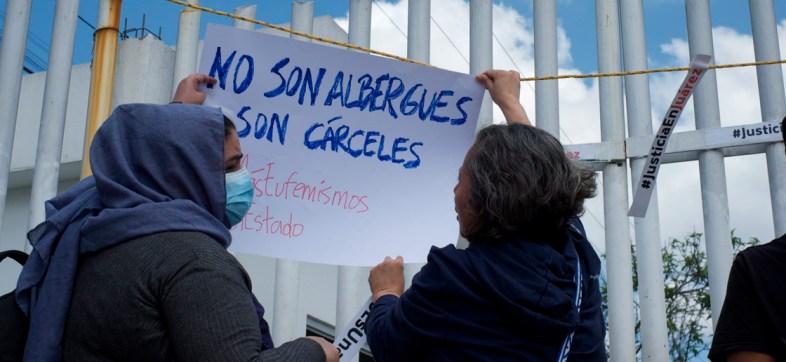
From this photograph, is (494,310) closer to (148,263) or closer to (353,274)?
(148,263)

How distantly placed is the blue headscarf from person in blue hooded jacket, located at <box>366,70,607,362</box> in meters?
0.38

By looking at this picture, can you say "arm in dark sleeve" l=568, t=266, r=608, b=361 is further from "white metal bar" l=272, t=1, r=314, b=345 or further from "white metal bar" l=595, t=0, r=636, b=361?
"white metal bar" l=272, t=1, r=314, b=345

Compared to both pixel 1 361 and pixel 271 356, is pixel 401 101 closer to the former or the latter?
pixel 271 356

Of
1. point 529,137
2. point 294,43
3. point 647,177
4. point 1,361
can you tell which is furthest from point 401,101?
point 1,361

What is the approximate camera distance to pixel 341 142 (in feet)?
Answer: 9.61

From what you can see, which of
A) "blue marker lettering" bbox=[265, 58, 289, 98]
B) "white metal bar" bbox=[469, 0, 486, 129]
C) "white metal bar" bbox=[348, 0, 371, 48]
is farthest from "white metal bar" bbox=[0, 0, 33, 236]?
"white metal bar" bbox=[469, 0, 486, 129]

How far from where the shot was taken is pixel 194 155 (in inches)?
75.8

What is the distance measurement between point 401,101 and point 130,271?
137 centimetres

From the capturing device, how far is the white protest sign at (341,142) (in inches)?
112

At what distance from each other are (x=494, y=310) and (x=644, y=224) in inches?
60.0

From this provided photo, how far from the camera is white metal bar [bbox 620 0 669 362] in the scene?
3.13 meters

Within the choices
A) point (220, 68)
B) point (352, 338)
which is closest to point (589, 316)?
point (352, 338)

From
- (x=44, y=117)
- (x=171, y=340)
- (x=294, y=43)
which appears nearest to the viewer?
(x=171, y=340)

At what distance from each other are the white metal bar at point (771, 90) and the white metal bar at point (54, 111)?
96.9 inches
